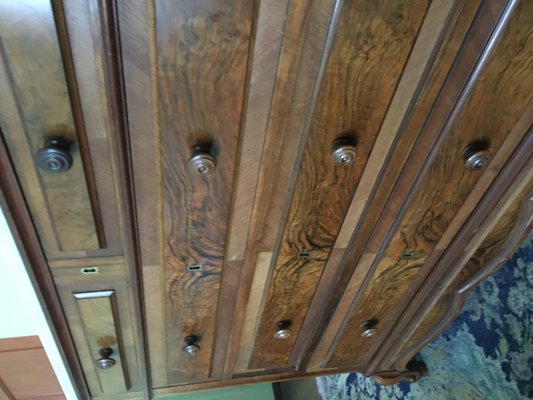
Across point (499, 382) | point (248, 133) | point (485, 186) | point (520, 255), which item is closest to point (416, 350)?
point (499, 382)

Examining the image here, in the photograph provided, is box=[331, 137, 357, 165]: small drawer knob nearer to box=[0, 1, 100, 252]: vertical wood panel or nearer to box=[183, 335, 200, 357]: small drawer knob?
box=[0, 1, 100, 252]: vertical wood panel

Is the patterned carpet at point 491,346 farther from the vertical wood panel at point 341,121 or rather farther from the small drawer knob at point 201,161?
the small drawer knob at point 201,161

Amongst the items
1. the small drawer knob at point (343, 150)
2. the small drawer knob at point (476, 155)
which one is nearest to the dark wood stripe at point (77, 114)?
the small drawer knob at point (343, 150)

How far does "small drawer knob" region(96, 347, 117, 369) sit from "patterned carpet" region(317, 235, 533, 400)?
1.12m

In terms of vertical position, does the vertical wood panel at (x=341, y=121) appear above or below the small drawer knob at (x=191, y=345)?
above

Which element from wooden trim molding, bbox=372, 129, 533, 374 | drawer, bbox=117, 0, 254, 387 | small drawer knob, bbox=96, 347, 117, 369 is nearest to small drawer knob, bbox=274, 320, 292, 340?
drawer, bbox=117, 0, 254, 387

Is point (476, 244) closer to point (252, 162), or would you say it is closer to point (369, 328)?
point (369, 328)

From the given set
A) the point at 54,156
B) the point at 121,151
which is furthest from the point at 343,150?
the point at 54,156

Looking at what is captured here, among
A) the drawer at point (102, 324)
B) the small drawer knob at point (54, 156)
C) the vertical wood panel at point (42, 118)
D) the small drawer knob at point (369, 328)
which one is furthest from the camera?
the small drawer knob at point (369, 328)

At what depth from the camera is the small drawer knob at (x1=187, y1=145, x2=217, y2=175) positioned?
32.1 inches

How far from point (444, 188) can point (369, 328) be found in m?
0.60

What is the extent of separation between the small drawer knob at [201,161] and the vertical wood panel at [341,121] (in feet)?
0.59

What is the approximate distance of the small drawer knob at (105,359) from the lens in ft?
4.14

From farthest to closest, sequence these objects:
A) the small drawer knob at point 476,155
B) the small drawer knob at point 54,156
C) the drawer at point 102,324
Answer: the drawer at point 102,324
the small drawer knob at point 476,155
the small drawer knob at point 54,156
